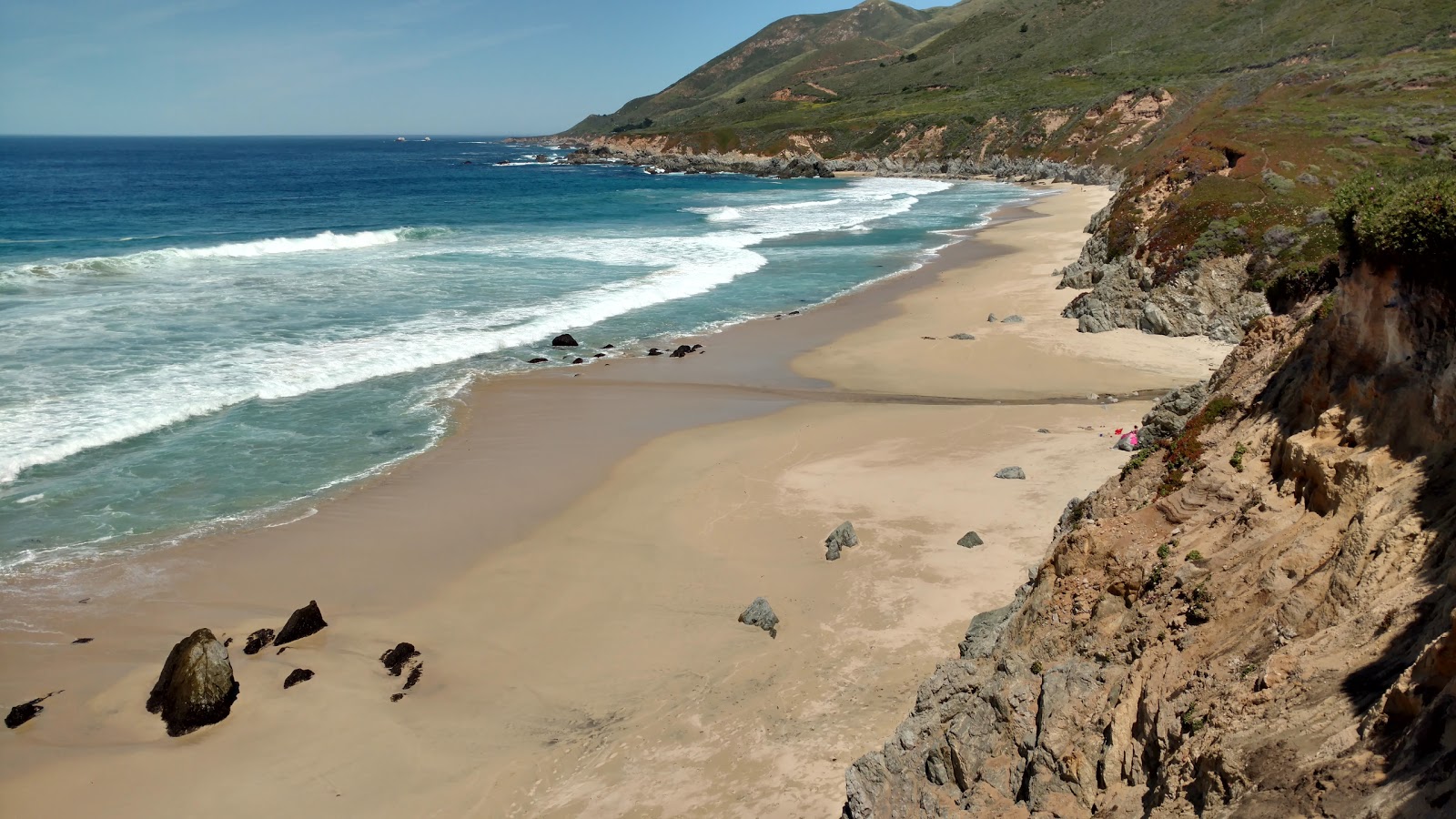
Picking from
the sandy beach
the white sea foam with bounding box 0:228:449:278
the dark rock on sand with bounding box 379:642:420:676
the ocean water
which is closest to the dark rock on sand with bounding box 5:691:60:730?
the sandy beach

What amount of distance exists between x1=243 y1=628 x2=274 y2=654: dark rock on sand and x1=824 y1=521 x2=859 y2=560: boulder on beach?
7151 millimetres

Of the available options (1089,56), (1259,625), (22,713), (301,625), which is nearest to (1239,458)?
(1259,625)

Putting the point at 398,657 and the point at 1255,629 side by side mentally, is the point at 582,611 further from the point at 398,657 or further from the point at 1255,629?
the point at 1255,629

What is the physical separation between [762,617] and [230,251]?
136 feet

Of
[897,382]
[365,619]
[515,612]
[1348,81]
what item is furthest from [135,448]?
[1348,81]

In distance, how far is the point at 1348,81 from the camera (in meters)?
55.5

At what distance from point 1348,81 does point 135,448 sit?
64.5 m

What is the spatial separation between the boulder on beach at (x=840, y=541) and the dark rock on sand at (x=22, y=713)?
369 inches

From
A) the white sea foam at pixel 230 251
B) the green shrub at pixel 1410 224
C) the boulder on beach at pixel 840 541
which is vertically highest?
the green shrub at pixel 1410 224

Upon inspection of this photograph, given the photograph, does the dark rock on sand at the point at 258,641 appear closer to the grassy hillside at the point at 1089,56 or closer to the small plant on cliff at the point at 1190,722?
the small plant on cliff at the point at 1190,722

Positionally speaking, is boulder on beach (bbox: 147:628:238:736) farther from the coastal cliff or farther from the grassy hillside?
the grassy hillside

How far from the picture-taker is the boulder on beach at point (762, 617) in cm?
1110

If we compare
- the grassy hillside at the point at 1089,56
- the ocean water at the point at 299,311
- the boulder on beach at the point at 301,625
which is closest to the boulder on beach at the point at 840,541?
the boulder on beach at the point at 301,625

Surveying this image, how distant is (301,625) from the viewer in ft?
37.6
